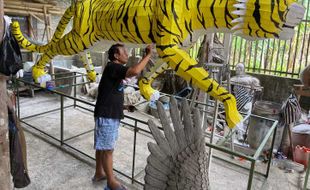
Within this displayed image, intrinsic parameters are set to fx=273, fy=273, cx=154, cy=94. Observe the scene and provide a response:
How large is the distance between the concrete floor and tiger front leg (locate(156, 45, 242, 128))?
1313mm

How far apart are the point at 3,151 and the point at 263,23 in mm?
1347

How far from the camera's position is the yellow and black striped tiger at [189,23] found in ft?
4.28

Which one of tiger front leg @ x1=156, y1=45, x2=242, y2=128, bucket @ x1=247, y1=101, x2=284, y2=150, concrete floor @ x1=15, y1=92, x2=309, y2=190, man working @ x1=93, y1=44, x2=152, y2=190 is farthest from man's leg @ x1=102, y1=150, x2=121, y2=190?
bucket @ x1=247, y1=101, x2=284, y2=150

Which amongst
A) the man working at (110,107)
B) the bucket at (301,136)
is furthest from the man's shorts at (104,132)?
the bucket at (301,136)

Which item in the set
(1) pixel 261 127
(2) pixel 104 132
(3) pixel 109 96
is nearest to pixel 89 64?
(3) pixel 109 96

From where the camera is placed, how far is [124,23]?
5.52ft

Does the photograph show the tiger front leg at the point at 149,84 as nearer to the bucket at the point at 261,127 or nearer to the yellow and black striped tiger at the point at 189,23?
the yellow and black striped tiger at the point at 189,23

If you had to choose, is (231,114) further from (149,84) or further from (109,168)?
(109,168)

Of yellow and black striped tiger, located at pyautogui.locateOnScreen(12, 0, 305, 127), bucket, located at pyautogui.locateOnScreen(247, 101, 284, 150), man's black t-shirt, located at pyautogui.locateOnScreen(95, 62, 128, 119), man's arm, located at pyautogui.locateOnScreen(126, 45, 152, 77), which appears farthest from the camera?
bucket, located at pyautogui.locateOnScreen(247, 101, 284, 150)

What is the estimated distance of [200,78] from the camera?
141 centimetres

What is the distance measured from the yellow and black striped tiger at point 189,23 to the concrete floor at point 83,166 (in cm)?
109

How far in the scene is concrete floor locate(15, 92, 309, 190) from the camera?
2.39m

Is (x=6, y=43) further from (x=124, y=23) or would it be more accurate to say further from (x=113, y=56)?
(x=113, y=56)

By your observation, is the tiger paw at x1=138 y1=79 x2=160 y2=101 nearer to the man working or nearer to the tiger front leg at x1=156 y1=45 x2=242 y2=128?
the man working
